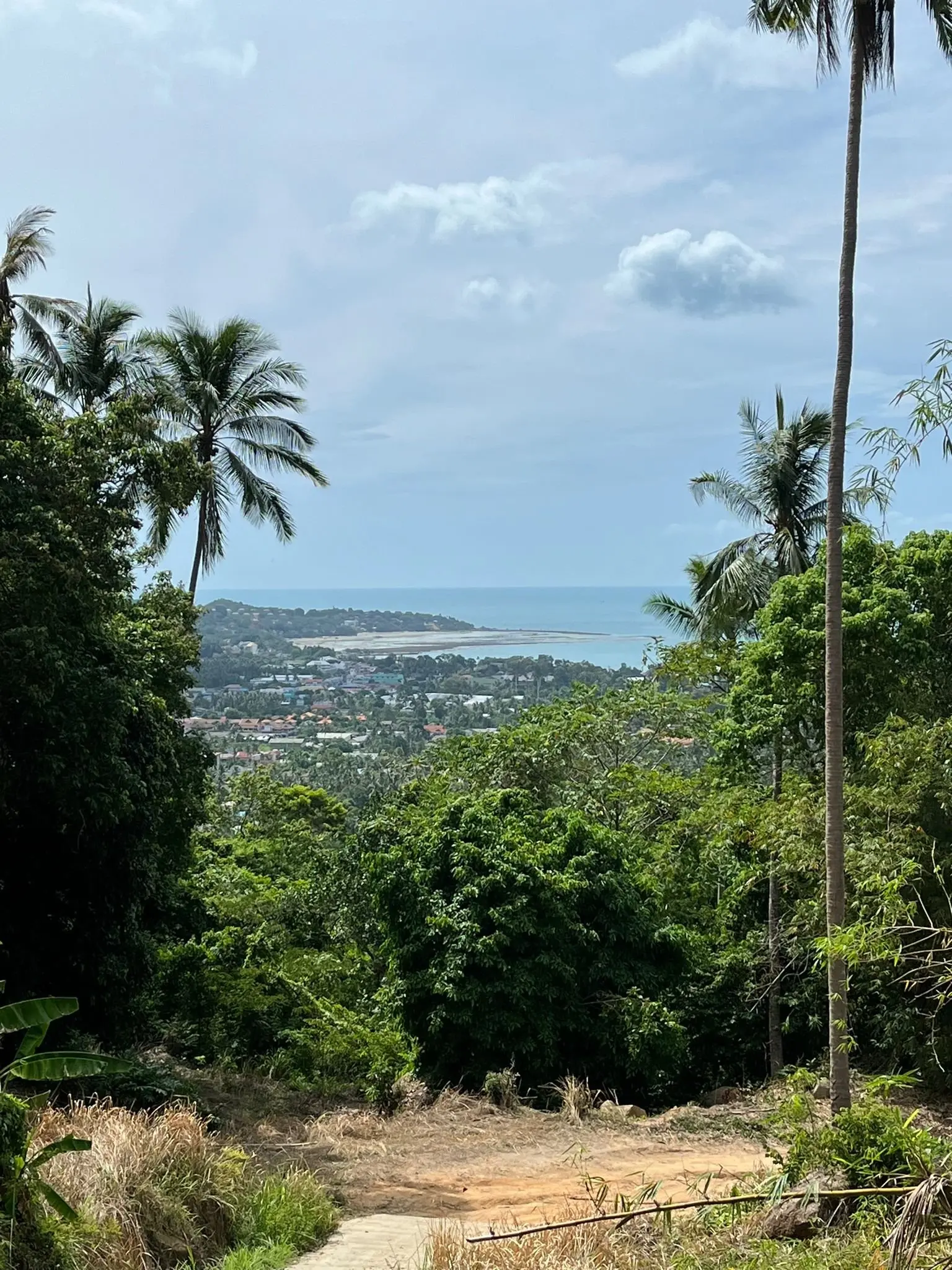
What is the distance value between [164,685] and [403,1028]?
19.0ft

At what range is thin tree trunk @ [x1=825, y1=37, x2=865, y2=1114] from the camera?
8.89 m

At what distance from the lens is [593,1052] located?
46.6 ft

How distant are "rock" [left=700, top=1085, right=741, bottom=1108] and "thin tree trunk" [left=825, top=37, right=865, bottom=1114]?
15.4ft

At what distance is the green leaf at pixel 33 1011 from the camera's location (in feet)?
20.0

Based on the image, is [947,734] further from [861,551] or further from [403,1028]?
[403,1028]

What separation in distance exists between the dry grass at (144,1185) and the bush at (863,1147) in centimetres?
400

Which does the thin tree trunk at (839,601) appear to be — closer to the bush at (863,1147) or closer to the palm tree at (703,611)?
the bush at (863,1147)

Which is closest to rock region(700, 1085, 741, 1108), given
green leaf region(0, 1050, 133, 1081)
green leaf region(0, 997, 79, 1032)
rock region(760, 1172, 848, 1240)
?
rock region(760, 1172, 848, 1240)

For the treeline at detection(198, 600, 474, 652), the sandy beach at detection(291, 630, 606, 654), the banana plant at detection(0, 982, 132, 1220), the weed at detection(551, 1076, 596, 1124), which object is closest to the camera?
the banana plant at detection(0, 982, 132, 1220)

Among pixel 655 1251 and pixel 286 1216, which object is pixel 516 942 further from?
pixel 655 1251

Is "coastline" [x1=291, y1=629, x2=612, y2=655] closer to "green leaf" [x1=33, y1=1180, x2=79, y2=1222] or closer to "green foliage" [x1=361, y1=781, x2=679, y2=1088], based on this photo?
"green foliage" [x1=361, y1=781, x2=679, y2=1088]

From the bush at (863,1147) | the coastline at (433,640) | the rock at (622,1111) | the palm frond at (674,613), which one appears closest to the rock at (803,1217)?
the bush at (863,1147)

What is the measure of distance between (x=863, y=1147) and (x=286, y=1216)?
4.06 meters

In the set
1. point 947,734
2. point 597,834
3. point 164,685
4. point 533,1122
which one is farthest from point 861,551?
point 164,685
